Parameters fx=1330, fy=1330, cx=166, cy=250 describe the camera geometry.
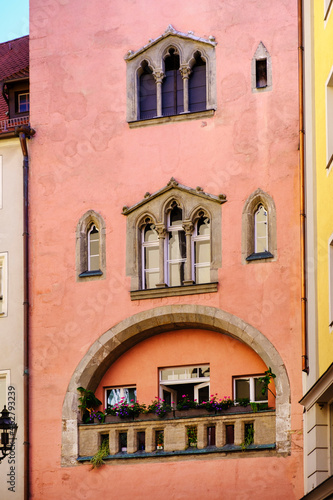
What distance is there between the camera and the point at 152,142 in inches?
1165

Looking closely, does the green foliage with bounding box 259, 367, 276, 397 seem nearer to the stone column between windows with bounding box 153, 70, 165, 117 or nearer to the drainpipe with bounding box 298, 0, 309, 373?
the drainpipe with bounding box 298, 0, 309, 373

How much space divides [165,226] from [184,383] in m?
3.44

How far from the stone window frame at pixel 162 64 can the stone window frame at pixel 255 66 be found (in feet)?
2.96

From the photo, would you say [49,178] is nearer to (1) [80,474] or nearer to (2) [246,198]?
(2) [246,198]

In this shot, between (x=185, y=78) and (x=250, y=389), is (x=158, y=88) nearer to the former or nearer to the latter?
(x=185, y=78)

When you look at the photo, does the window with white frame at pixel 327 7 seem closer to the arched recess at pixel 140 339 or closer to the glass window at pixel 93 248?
the arched recess at pixel 140 339

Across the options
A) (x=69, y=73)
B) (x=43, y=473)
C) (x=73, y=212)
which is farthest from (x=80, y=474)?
(x=69, y=73)

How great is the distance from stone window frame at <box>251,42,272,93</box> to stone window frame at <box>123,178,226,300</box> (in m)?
2.54

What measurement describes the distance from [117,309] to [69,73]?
5.78 m

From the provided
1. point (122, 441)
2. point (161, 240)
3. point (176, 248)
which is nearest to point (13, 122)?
point (161, 240)

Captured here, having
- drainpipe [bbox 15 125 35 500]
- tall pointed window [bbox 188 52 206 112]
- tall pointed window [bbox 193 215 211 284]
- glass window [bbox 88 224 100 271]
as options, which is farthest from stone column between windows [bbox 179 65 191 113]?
drainpipe [bbox 15 125 35 500]

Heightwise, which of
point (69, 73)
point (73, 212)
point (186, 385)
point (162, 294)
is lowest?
point (186, 385)

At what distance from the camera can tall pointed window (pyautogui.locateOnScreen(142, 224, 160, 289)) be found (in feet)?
95.2

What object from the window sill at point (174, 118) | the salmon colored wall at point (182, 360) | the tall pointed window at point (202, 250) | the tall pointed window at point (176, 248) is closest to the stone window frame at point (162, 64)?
the window sill at point (174, 118)
